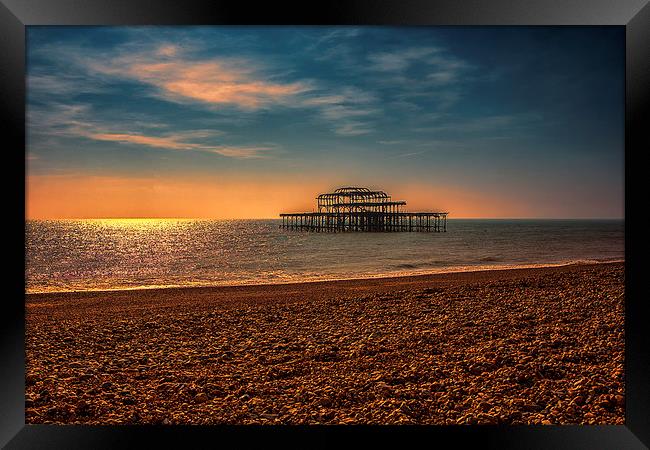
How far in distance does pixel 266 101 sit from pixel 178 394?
100ft

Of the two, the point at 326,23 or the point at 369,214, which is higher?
the point at 369,214

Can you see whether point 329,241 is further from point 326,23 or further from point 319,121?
point 326,23

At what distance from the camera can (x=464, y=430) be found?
183 centimetres

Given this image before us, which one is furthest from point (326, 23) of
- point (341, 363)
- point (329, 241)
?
point (329, 241)

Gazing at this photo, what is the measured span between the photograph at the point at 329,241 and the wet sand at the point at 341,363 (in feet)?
0.07

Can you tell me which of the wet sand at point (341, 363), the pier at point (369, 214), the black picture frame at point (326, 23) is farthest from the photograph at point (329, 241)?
the pier at point (369, 214)

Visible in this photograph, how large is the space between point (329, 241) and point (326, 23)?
77.1ft

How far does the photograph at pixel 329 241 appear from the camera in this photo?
258 centimetres

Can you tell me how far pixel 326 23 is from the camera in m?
A: 1.99

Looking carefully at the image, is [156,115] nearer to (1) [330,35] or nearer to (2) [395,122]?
(2) [395,122]

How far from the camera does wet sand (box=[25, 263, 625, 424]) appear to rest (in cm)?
235

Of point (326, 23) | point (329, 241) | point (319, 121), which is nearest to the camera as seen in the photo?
point (326, 23)

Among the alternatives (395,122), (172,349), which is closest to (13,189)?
(172,349)

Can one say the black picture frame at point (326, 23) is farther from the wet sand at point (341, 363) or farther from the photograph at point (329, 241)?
the wet sand at point (341, 363)
